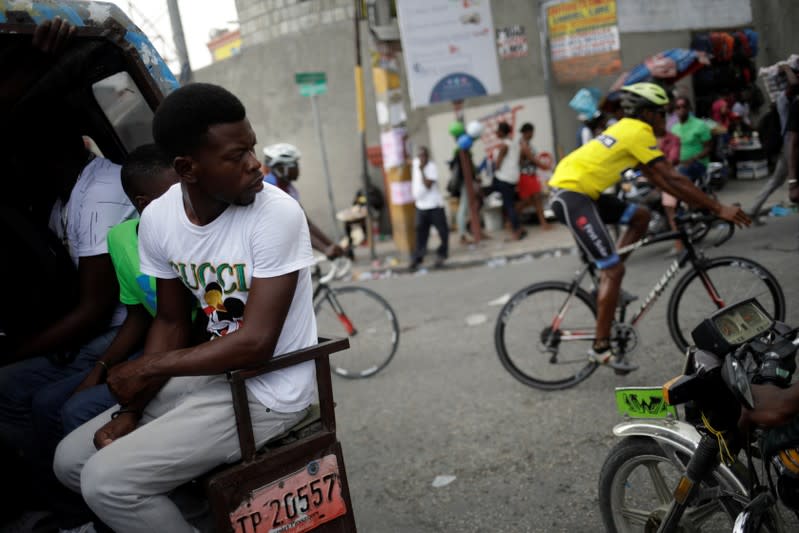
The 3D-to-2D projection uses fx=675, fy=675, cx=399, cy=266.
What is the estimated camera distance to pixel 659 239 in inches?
174

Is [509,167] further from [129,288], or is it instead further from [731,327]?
[731,327]

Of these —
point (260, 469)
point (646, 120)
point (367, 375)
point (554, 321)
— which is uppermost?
point (646, 120)

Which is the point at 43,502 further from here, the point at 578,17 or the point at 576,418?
the point at 578,17

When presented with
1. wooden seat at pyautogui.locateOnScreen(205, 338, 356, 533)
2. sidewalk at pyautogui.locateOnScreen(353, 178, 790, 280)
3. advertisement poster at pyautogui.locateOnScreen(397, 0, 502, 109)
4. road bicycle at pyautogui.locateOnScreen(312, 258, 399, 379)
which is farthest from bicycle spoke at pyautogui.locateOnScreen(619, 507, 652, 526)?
advertisement poster at pyautogui.locateOnScreen(397, 0, 502, 109)

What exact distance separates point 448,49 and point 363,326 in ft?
20.8

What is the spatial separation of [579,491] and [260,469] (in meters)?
1.81

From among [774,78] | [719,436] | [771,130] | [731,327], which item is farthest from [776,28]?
[719,436]

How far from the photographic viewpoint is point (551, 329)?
15.7ft

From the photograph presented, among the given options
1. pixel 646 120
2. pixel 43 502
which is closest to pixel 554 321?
pixel 646 120

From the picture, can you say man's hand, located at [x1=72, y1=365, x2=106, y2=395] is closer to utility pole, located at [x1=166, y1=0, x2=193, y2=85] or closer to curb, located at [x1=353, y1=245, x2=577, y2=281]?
utility pole, located at [x1=166, y1=0, x2=193, y2=85]

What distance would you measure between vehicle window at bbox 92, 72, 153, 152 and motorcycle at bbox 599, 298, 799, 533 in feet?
8.58

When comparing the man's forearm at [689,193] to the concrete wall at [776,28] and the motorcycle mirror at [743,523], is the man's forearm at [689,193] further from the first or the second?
the motorcycle mirror at [743,523]

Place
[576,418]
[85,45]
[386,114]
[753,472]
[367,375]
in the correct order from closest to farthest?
1. [753,472]
2. [85,45]
3. [576,418]
4. [367,375]
5. [386,114]

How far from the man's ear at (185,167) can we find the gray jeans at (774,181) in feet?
A: 8.85
